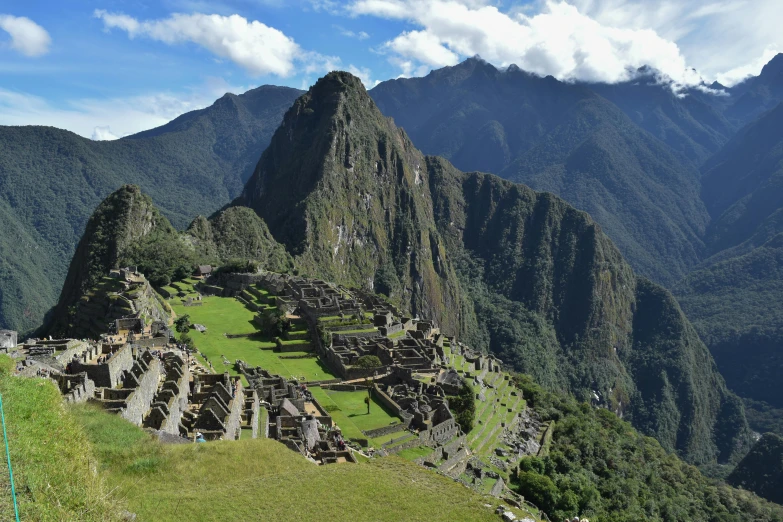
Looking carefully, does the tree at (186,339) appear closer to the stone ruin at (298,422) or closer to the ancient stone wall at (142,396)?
the stone ruin at (298,422)

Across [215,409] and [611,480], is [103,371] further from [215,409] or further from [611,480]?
[611,480]

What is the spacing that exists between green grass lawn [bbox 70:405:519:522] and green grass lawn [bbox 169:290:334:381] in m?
19.5

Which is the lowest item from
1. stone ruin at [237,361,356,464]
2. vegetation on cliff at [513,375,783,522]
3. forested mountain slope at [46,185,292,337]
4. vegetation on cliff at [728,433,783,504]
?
vegetation on cliff at [728,433,783,504]

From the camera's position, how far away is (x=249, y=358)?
165ft

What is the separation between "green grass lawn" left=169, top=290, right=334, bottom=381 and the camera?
1908 inches

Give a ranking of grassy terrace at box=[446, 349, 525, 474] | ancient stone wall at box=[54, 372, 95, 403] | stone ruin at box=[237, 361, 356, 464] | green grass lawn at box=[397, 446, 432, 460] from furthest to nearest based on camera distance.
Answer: grassy terrace at box=[446, 349, 525, 474] < green grass lawn at box=[397, 446, 432, 460] < stone ruin at box=[237, 361, 356, 464] < ancient stone wall at box=[54, 372, 95, 403]

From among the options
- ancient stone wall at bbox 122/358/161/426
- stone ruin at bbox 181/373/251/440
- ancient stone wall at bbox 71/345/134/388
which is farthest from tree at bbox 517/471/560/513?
ancient stone wall at bbox 71/345/134/388

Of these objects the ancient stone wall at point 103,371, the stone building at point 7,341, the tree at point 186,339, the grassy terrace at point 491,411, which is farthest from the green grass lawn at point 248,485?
the tree at point 186,339

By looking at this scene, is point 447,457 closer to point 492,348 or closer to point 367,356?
point 367,356

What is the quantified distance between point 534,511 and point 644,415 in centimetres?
15847

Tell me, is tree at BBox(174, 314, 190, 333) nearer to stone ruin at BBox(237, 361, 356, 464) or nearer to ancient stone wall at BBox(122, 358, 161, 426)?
stone ruin at BBox(237, 361, 356, 464)

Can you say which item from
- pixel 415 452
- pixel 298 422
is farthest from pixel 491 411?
pixel 298 422

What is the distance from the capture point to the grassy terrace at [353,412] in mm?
37062

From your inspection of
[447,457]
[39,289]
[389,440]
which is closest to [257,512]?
[389,440]
